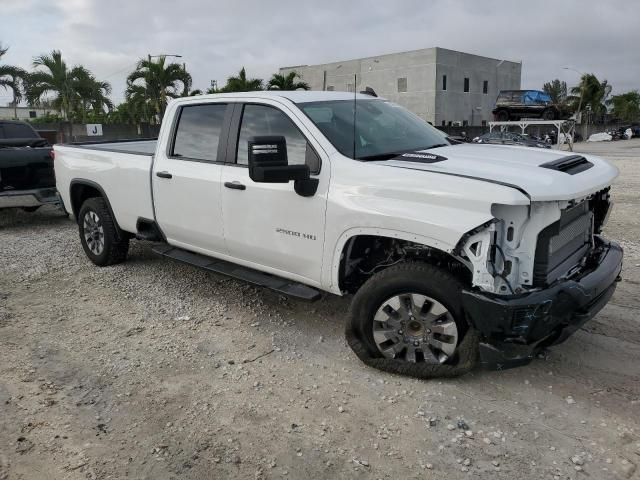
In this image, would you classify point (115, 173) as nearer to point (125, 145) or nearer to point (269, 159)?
point (125, 145)

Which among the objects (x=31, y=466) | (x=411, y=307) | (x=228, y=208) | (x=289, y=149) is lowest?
(x=31, y=466)

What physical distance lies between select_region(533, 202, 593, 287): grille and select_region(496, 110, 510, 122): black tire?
40.2m

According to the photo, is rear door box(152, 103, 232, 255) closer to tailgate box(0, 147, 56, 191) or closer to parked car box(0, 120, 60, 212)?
parked car box(0, 120, 60, 212)

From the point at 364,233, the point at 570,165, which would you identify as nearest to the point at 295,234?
the point at 364,233

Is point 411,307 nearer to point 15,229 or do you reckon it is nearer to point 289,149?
point 289,149

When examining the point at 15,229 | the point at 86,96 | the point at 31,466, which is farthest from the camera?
the point at 86,96

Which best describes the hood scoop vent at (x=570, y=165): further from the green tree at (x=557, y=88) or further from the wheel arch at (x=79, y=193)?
the green tree at (x=557, y=88)

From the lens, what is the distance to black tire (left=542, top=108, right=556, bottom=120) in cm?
4000

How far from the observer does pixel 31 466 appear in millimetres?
2969

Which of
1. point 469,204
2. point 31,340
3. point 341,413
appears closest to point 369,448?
point 341,413

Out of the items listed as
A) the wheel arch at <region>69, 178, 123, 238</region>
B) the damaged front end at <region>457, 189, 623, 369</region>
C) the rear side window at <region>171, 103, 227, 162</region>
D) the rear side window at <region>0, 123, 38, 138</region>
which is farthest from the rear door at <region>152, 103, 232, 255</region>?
the rear side window at <region>0, 123, 38, 138</region>

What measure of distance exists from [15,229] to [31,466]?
697cm

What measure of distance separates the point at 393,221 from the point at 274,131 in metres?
1.38

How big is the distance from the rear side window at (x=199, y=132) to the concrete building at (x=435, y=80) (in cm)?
4775
